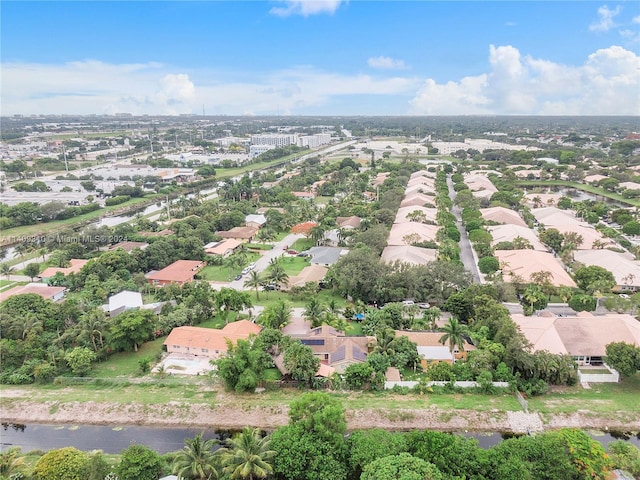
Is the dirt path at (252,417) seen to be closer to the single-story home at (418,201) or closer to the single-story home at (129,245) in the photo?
the single-story home at (129,245)

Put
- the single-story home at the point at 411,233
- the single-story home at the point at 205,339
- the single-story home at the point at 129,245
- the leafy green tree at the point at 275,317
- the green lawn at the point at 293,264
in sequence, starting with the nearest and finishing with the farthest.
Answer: the single-story home at the point at 205,339 → the leafy green tree at the point at 275,317 → the green lawn at the point at 293,264 → the single-story home at the point at 411,233 → the single-story home at the point at 129,245

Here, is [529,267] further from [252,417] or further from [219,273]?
[219,273]

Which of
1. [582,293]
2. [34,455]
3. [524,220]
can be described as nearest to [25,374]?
[34,455]

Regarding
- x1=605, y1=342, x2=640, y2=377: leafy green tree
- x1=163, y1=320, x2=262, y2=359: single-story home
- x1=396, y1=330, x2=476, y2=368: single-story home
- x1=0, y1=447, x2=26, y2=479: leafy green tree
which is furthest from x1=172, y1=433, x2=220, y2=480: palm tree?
x1=605, y1=342, x2=640, y2=377: leafy green tree

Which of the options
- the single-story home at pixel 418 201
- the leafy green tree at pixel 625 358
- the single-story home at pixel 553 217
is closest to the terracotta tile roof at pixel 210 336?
the leafy green tree at pixel 625 358

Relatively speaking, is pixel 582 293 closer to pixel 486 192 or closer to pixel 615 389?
pixel 615 389

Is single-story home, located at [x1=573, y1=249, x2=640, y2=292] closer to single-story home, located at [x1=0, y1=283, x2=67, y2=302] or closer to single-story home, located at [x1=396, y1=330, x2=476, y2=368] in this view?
single-story home, located at [x1=396, y1=330, x2=476, y2=368]

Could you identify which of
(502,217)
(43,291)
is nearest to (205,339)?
(43,291)
